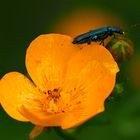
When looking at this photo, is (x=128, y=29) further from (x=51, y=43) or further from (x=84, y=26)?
(x=51, y=43)

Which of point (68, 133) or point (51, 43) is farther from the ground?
point (51, 43)

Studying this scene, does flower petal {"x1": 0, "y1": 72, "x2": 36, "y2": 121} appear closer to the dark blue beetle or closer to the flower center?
the flower center

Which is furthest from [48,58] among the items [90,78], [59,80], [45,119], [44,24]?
[44,24]

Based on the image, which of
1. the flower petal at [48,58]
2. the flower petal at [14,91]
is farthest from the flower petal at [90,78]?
the flower petal at [14,91]

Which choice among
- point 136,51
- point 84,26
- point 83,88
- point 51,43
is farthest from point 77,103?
point 84,26

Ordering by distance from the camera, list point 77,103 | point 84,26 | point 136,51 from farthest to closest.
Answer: point 84,26
point 136,51
point 77,103

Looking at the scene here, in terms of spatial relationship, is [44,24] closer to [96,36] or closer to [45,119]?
[96,36]

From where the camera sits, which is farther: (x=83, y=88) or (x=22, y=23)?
(x=22, y=23)

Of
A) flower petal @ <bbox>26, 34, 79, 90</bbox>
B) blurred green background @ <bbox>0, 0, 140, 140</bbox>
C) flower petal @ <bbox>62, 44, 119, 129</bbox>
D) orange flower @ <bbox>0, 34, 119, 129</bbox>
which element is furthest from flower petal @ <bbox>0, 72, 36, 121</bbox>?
blurred green background @ <bbox>0, 0, 140, 140</bbox>
